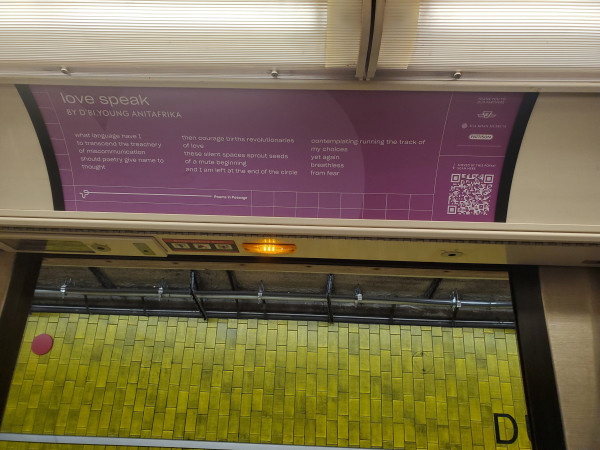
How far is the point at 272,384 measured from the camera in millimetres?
4281

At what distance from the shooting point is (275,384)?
429 cm

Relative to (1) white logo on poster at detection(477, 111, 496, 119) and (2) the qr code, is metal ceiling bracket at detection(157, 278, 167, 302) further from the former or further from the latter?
(1) white logo on poster at detection(477, 111, 496, 119)

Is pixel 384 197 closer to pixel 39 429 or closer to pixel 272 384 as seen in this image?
pixel 272 384

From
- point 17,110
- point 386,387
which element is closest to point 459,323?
point 386,387

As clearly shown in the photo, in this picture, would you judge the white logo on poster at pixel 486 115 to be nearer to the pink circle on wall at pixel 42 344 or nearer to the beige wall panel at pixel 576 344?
the beige wall panel at pixel 576 344

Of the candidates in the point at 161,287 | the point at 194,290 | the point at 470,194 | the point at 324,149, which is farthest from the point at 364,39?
the point at 161,287

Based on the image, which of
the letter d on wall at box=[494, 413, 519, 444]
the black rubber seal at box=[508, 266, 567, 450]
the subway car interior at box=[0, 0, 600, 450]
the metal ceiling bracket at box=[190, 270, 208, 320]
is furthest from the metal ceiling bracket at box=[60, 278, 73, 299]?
the letter d on wall at box=[494, 413, 519, 444]

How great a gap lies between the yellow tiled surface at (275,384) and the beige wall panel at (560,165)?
2.47 m

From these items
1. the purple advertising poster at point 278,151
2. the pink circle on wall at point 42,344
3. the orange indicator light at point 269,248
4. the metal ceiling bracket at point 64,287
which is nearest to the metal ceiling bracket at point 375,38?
the purple advertising poster at point 278,151

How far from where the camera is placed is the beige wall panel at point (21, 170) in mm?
2182

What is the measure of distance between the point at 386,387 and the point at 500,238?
8.37 feet

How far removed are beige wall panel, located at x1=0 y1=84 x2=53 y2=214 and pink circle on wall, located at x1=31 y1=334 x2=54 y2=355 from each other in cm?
251

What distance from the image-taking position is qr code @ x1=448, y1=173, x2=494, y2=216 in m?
2.14

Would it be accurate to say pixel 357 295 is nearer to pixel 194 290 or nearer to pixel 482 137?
pixel 194 290
